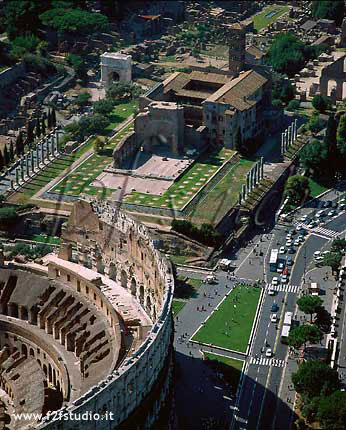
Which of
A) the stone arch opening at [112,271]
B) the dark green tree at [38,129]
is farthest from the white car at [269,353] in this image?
the dark green tree at [38,129]

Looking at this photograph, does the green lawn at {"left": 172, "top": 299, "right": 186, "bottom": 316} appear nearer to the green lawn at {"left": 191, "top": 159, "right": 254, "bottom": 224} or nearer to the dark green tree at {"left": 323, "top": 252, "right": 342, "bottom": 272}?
the green lawn at {"left": 191, "top": 159, "right": 254, "bottom": 224}

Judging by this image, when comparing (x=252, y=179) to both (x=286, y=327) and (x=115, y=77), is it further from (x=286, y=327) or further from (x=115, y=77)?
(x=115, y=77)

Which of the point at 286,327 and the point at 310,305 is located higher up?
the point at 310,305

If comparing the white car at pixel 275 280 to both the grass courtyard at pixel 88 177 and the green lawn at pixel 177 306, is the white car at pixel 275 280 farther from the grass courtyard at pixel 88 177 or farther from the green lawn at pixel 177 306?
the grass courtyard at pixel 88 177

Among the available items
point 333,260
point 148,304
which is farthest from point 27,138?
point 148,304

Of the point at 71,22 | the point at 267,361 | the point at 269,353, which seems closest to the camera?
the point at 267,361

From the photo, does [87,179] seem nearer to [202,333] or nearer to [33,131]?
[33,131]
